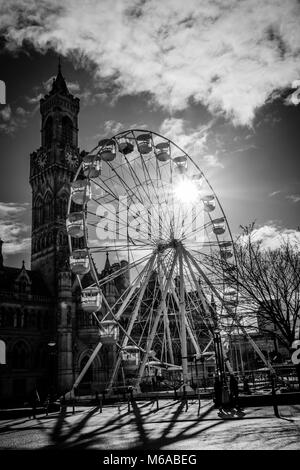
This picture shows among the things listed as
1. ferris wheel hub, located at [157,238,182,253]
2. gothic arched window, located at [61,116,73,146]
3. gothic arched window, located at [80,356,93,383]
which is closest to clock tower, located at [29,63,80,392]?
gothic arched window, located at [61,116,73,146]

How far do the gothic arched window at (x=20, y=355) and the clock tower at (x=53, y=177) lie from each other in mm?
8881

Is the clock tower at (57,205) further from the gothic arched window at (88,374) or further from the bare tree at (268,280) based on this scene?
the bare tree at (268,280)

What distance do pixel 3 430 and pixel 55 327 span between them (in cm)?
3563

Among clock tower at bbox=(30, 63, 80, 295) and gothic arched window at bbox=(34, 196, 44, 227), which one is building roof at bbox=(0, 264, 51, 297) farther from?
gothic arched window at bbox=(34, 196, 44, 227)

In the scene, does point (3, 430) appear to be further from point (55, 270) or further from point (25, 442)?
point (55, 270)

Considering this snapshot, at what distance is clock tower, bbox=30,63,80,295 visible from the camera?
59.5 meters

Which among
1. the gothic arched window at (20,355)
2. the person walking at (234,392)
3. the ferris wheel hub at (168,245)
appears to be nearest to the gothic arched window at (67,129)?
the gothic arched window at (20,355)

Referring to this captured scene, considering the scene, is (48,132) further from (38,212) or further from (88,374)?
(88,374)

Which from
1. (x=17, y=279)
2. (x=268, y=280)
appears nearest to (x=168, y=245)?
(x=268, y=280)

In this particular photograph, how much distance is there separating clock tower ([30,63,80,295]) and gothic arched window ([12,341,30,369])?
8.88m

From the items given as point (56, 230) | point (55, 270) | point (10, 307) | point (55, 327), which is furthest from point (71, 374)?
Answer: point (56, 230)

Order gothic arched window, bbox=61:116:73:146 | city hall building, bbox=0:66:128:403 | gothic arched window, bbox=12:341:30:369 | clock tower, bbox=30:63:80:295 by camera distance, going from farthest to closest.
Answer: gothic arched window, bbox=61:116:73:146 → clock tower, bbox=30:63:80:295 → city hall building, bbox=0:66:128:403 → gothic arched window, bbox=12:341:30:369

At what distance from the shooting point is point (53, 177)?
6278 centimetres

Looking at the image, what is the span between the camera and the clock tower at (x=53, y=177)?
195 ft
